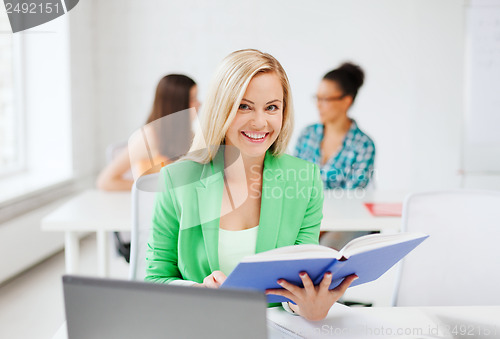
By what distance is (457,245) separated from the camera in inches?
58.1

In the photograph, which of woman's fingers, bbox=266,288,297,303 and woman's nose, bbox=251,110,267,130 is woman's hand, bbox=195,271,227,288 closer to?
woman's fingers, bbox=266,288,297,303

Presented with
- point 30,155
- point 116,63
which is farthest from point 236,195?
point 116,63

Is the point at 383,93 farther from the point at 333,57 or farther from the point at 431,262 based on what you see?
the point at 431,262

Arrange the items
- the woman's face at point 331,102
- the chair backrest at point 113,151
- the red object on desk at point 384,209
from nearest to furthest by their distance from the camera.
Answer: the red object on desk at point 384,209
the chair backrest at point 113,151
the woman's face at point 331,102

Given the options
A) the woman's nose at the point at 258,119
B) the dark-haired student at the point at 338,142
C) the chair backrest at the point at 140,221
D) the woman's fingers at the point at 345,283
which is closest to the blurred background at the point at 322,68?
the dark-haired student at the point at 338,142

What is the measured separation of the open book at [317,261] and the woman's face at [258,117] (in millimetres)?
368

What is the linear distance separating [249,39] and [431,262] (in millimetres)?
3081

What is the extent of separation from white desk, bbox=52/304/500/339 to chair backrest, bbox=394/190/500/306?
36 centimetres

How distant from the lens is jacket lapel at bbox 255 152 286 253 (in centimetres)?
122

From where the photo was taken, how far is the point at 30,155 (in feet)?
12.6

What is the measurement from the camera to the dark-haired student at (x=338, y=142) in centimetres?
273

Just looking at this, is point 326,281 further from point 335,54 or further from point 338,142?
point 335,54

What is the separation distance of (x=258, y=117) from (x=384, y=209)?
1.28 m

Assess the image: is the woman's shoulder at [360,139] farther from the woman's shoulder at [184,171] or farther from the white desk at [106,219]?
the woman's shoulder at [184,171]
